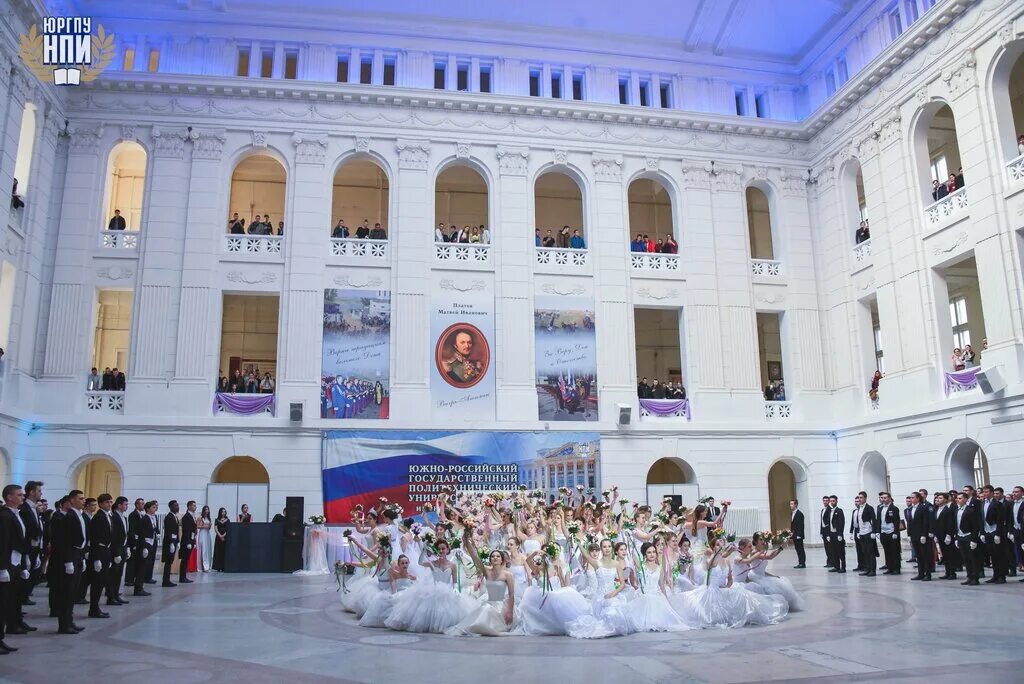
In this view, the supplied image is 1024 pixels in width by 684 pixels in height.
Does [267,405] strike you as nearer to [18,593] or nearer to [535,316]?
[535,316]

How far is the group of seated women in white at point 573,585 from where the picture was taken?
1014cm

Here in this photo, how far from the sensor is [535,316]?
2492 cm

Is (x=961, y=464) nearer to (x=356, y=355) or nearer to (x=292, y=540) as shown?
(x=356, y=355)

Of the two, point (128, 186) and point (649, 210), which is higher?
point (649, 210)

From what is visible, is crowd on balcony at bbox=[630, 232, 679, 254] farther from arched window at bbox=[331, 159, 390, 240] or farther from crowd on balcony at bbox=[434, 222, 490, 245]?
arched window at bbox=[331, 159, 390, 240]

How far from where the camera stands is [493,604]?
413 inches

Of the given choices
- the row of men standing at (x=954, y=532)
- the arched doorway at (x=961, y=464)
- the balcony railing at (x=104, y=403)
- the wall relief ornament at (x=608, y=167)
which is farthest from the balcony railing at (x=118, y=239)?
the arched doorway at (x=961, y=464)

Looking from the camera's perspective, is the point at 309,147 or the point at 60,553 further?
the point at 309,147

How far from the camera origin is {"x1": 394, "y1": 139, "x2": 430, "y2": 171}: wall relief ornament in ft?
83.0

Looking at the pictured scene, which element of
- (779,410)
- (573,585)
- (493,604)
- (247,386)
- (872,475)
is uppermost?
(247,386)

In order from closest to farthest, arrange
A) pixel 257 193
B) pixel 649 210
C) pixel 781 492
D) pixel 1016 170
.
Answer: pixel 1016 170 < pixel 257 193 < pixel 781 492 < pixel 649 210

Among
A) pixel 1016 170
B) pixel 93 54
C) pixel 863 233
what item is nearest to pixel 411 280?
pixel 93 54

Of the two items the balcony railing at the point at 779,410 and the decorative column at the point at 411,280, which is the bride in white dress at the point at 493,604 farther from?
the balcony railing at the point at 779,410

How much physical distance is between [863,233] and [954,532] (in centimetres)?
1280
